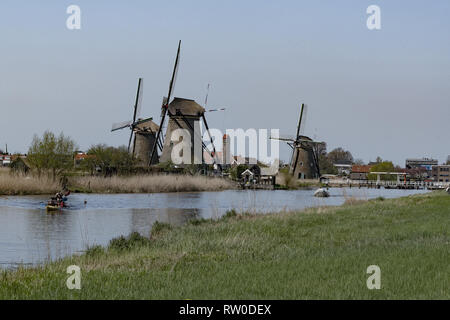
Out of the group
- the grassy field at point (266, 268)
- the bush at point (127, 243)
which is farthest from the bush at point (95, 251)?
the bush at point (127, 243)

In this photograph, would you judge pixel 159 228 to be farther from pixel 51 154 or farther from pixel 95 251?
pixel 51 154

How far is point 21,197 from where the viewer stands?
3497cm

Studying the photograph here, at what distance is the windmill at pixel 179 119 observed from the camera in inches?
2378

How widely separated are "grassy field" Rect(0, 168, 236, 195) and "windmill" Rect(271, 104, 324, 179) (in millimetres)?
18202

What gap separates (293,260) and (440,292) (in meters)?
2.71

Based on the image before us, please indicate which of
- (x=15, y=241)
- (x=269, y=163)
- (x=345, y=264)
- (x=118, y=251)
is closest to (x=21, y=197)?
(x=15, y=241)

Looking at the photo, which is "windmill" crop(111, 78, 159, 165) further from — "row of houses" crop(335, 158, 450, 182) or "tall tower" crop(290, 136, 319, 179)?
"row of houses" crop(335, 158, 450, 182)

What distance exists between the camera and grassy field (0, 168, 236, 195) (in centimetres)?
3675

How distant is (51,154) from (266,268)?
35891 mm

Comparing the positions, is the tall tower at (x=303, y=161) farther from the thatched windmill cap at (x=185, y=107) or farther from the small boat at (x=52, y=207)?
the small boat at (x=52, y=207)

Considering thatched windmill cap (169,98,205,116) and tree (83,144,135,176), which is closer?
tree (83,144,135,176)

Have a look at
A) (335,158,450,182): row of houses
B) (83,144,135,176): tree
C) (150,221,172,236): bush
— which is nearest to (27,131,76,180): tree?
(83,144,135,176): tree

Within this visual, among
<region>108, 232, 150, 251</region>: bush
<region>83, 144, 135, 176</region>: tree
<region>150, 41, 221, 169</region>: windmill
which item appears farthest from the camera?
<region>150, 41, 221, 169</region>: windmill
